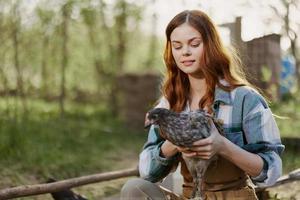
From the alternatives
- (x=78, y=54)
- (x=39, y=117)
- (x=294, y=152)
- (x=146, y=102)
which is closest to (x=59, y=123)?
(x=39, y=117)

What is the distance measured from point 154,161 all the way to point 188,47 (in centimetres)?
50

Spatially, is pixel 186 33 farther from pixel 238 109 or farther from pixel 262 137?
pixel 262 137

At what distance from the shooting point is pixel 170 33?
256 cm

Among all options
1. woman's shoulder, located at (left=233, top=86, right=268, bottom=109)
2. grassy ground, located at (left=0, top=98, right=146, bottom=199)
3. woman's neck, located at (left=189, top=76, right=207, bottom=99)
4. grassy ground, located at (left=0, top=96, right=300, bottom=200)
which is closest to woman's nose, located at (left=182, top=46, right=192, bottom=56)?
woman's neck, located at (left=189, top=76, right=207, bottom=99)

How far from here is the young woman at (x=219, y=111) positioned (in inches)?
95.2

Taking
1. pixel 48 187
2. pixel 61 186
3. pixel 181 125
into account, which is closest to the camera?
pixel 181 125

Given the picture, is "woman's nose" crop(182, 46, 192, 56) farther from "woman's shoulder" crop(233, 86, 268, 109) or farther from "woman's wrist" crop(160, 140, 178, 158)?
"woman's wrist" crop(160, 140, 178, 158)

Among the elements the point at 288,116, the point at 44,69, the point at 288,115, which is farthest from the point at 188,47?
the point at 44,69

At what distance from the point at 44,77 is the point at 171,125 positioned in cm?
961

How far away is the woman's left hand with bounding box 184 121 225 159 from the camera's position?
2135 millimetres

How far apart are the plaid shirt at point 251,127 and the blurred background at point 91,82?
0.84 m

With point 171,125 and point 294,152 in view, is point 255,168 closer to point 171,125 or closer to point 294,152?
point 171,125

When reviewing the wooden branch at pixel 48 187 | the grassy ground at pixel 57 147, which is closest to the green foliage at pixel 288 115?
the grassy ground at pixel 57 147

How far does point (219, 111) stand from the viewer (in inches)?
97.6
